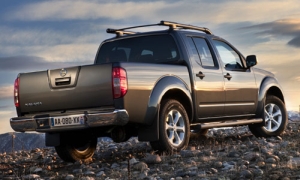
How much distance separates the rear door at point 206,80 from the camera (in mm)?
8961

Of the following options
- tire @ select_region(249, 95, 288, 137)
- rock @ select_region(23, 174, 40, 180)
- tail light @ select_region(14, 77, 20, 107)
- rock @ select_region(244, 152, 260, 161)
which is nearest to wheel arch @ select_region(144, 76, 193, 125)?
rock @ select_region(244, 152, 260, 161)

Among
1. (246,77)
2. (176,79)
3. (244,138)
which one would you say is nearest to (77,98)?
(176,79)

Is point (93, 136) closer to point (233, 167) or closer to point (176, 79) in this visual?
point (176, 79)

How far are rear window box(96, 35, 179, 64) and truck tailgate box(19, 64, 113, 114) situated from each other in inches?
66.8

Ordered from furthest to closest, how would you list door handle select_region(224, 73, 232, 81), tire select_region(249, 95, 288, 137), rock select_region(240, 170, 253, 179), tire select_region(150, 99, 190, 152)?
1. tire select_region(249, 95, 288, 137)
2. door handle select_region(224, 73, 232, 81)
3. tire select_region(150, 99, 190, 152)
4. rock select_region(240, 170, 253, 179)

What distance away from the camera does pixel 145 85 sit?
7770 mm

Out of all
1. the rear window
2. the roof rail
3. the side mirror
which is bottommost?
the side mirror

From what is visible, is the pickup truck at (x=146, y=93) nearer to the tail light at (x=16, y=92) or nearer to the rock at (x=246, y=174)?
the tail light at (x=16, y=92)

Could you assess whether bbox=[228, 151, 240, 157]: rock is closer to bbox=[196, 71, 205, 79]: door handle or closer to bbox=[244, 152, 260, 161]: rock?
bbox=[244, 152, 260, 161]: rock

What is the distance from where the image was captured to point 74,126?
7582 millimetres


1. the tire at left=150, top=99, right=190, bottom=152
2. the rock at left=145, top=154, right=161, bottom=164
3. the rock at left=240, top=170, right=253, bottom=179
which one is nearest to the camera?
the rock at left=240, top=170, right=253, bottom=179

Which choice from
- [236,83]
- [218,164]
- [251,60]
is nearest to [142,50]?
[236,83]

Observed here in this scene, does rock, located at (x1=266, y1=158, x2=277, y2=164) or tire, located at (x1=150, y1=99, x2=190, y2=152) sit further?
tire, located at (x1=150, y1=99, x2=190, y2=152)

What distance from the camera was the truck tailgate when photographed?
7.47 m
